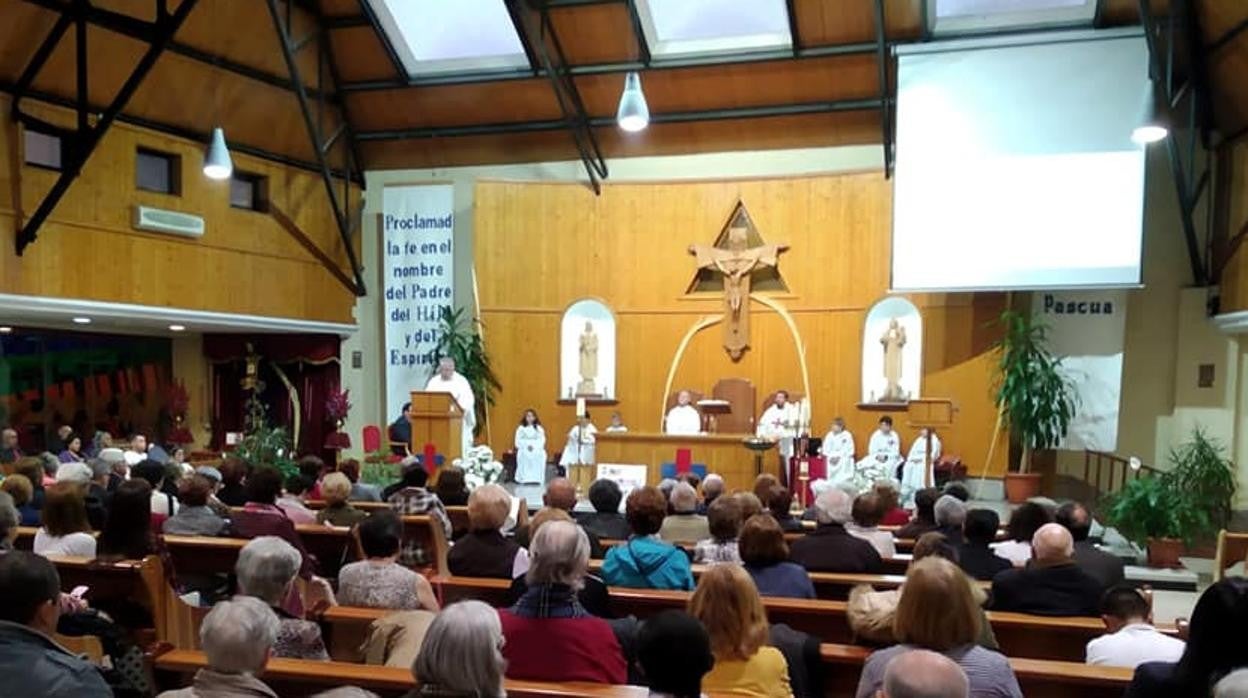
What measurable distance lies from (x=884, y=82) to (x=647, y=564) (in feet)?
25.0

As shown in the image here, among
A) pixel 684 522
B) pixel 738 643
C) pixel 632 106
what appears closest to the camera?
pixel 738 643

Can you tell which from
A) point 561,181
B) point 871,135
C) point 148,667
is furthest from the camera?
point 561,181

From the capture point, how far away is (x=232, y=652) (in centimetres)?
185

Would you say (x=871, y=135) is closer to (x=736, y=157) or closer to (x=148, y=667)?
(x=736, y=157)

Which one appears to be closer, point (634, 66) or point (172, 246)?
point (172, 246)

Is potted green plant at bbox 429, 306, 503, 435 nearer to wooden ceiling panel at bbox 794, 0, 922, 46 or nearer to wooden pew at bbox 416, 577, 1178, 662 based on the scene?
wooden ceiling panel at bbox 794, 0, 922, 46

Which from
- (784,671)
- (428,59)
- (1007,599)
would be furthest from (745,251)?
(784,671)

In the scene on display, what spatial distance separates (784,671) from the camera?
2271 millimetres

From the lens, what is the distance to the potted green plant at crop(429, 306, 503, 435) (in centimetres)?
1123

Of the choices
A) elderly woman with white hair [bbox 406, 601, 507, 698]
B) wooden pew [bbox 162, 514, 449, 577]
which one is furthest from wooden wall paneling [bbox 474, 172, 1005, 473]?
elderly woman with white hair [bbox 406, 601, 507, 698]

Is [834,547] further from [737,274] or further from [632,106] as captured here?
[737,274]

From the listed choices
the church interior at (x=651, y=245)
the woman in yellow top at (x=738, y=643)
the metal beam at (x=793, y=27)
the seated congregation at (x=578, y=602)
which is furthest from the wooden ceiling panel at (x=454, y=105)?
the woman in yellow top at (x=738, y=643)

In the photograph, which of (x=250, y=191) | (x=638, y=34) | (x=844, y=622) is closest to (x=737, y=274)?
(x=638, y=34)

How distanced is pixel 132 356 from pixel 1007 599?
37.7 feet
